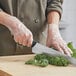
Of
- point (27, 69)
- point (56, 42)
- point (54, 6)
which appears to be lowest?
point (27, 69)

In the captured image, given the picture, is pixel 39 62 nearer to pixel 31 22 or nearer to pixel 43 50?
pixel 43 50

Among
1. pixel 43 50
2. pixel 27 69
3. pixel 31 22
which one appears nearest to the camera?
pixel 27 69

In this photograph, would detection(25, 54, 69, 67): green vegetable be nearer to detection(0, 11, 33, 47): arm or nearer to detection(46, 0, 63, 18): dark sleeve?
detection(0, 11, 33, 47): arm

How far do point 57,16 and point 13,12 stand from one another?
0.23 meters

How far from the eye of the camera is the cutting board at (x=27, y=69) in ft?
3.44

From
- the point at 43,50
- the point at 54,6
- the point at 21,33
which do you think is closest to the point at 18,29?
the point at 21,33

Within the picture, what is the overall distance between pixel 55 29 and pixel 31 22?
0.39 feet

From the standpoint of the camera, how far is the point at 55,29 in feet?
4.25

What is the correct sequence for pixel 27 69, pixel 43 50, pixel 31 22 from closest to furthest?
pixel 27 69, pixel 43 50, pixel 31 22

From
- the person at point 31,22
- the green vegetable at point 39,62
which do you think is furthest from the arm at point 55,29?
the green vegetable at point 39,62

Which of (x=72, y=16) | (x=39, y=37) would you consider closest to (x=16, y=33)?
(x=39, y=37)

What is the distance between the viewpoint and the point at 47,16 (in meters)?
1.38

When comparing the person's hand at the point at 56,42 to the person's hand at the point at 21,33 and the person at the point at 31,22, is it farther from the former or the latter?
the person's hand at the point at 21,33

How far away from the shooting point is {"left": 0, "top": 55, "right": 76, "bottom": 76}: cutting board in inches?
41.3
